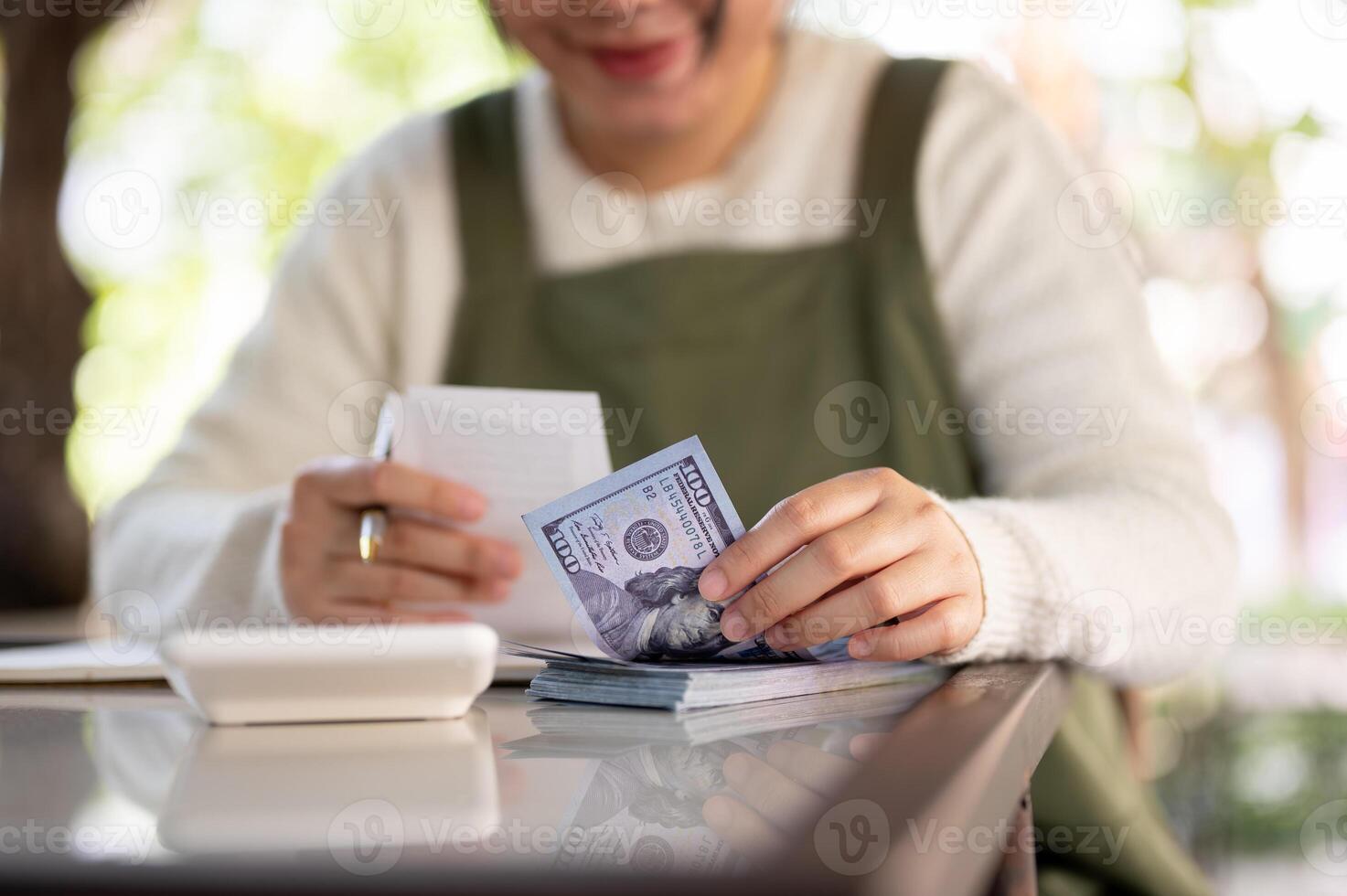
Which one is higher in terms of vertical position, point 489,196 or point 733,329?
point 489,196

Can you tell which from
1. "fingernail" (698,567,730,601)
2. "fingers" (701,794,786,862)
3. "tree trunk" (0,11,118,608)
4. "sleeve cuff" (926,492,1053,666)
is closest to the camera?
"fingers" (701,794,786,862)

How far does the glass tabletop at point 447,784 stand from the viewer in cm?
42

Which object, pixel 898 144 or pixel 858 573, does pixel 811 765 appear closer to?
pixel 858 573

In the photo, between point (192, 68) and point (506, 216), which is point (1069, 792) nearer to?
point (506, 216)

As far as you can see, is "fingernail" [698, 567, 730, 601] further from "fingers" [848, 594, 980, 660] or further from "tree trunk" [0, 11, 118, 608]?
"tree trunk" [0, 11, 118, 608]

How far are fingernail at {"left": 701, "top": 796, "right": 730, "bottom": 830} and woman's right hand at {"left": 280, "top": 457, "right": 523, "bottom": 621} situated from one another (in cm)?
73

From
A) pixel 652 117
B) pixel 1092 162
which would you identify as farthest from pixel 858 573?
pixel 1092 162

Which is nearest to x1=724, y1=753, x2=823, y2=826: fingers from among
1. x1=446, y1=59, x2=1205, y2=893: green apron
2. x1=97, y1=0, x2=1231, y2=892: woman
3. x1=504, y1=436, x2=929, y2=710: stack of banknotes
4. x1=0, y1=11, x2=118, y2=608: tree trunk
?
x1=504, y1=436, x2=929, y2=710: stack of banknotes

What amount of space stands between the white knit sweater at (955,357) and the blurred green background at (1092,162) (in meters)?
3.12

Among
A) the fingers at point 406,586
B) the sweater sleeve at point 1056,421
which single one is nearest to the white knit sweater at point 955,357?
the sweater sleeve at point 1056,421

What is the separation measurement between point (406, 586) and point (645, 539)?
473 millimetres

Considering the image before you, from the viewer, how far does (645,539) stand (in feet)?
2.80

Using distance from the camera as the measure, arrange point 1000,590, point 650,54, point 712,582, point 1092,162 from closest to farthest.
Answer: point 712,582 < point 1000,590 < point 650,54 < point 1092,162

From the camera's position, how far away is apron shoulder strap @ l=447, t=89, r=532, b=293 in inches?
71.4
